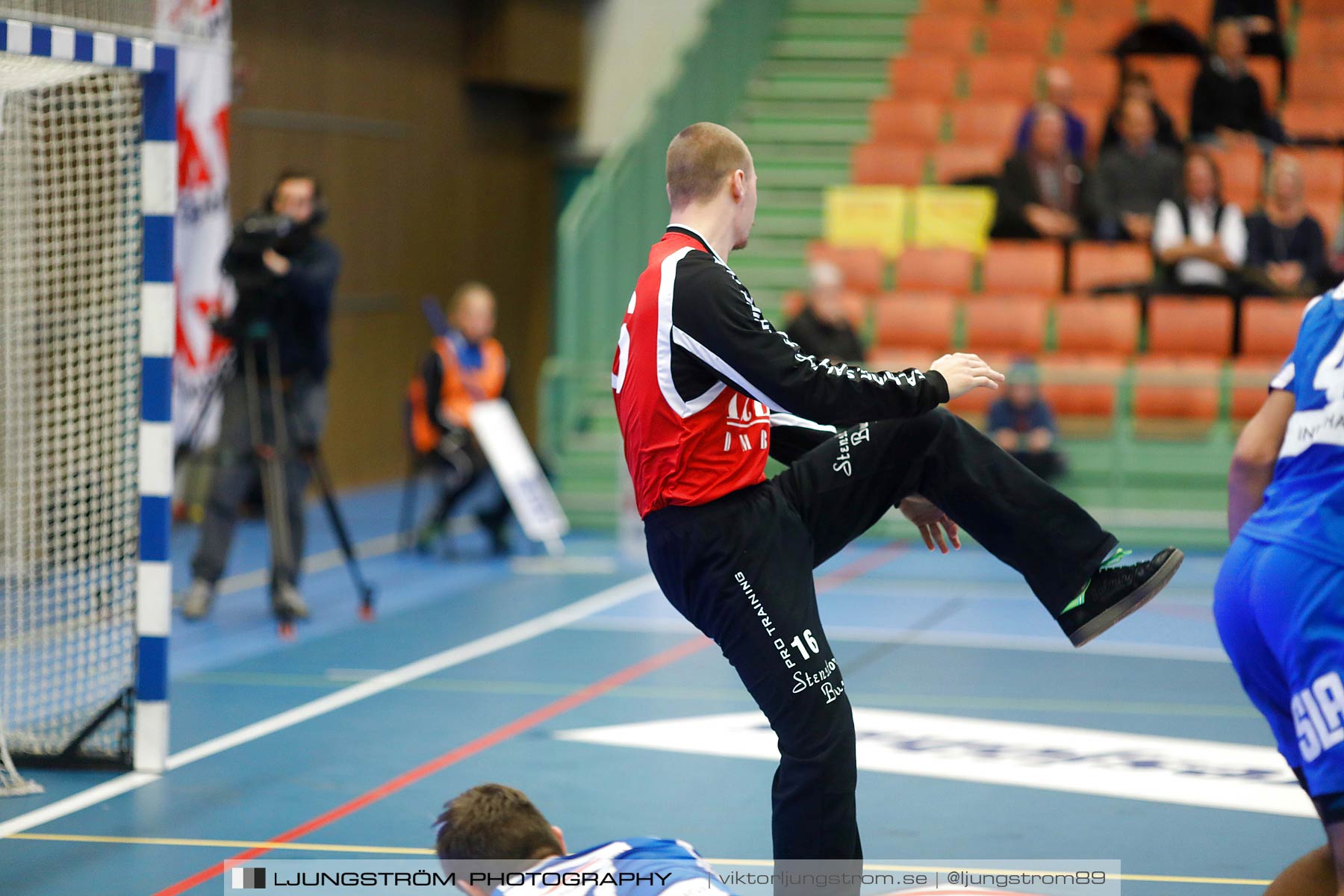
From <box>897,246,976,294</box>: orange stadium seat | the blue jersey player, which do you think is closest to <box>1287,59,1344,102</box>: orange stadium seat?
<box>897,246,976,294</box>: orange stadium seat

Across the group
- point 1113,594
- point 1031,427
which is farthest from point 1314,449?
point 1031,427

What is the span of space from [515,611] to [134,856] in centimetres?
444

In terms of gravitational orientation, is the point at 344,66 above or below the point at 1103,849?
above

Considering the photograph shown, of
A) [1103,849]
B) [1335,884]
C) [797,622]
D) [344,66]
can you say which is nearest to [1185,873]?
[1103,849]

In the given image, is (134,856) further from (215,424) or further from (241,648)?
(215,424)

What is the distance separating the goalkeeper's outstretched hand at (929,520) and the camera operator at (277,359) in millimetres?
4920

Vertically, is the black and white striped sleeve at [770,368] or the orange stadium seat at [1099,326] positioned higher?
the black and white striped sleeve at [770,368]

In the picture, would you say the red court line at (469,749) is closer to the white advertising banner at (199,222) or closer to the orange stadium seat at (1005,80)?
the white advertising banner at (199,222)

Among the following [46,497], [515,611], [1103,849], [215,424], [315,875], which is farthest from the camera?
[215,424]

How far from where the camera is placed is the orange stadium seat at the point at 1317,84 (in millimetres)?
14867

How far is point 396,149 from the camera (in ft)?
50.2

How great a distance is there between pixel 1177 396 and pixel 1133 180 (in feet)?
9.24

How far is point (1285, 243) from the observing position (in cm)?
1234

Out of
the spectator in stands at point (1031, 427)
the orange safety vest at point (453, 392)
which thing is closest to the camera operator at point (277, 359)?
the orange safety vest at point (453, 392)
